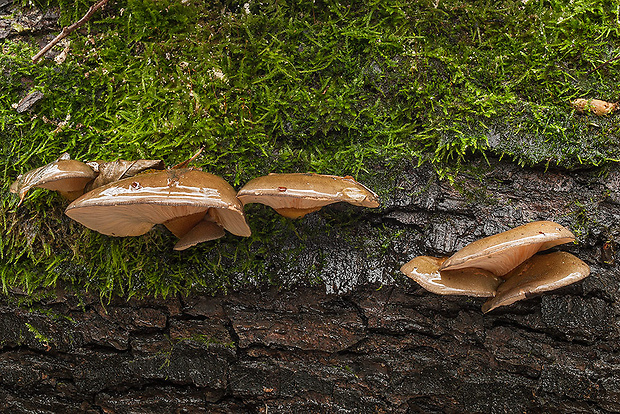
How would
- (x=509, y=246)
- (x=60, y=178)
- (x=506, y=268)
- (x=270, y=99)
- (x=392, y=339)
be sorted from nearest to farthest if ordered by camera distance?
(x=509, y=246), (x=60, y=178), (x=506, y=268), (x=392, y=339), (x=270, y=99)

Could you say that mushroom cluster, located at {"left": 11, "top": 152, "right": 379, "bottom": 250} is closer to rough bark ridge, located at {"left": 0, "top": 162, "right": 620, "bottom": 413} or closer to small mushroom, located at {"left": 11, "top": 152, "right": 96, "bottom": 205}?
small mushroom, located at {"left": 11, "top": 152, "right": 96, "bottom": 205}

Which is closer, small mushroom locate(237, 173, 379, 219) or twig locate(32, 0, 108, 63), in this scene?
small mushroom locate(237, 173, 379, 219)

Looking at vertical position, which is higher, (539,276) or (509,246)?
(509,246)

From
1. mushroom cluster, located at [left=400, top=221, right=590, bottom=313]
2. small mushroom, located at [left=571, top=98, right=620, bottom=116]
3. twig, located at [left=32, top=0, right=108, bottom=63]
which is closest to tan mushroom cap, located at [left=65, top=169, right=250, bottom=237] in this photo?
mushroom cluster, located at [left=400, top=221, right=590, bottom=313]

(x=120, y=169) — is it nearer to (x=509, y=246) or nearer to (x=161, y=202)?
(x=161, y=202)

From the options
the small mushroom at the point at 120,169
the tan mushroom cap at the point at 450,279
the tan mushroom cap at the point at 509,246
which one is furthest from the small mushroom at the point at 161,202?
the tan mushroom cap at the point at 509,246

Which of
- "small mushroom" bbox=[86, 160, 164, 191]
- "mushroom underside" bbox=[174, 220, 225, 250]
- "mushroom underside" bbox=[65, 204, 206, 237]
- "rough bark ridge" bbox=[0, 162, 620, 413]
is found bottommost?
"rough bark ridge" bbox=[0, 162, 620, 413]

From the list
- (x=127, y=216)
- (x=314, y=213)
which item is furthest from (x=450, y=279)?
(x=127, y=216)

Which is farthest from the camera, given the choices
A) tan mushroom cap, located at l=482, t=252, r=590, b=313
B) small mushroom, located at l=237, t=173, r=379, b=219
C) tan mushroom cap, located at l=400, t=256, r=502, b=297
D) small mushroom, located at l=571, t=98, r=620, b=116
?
small mushroom, located at l=571, t=98, r=620, b=116
